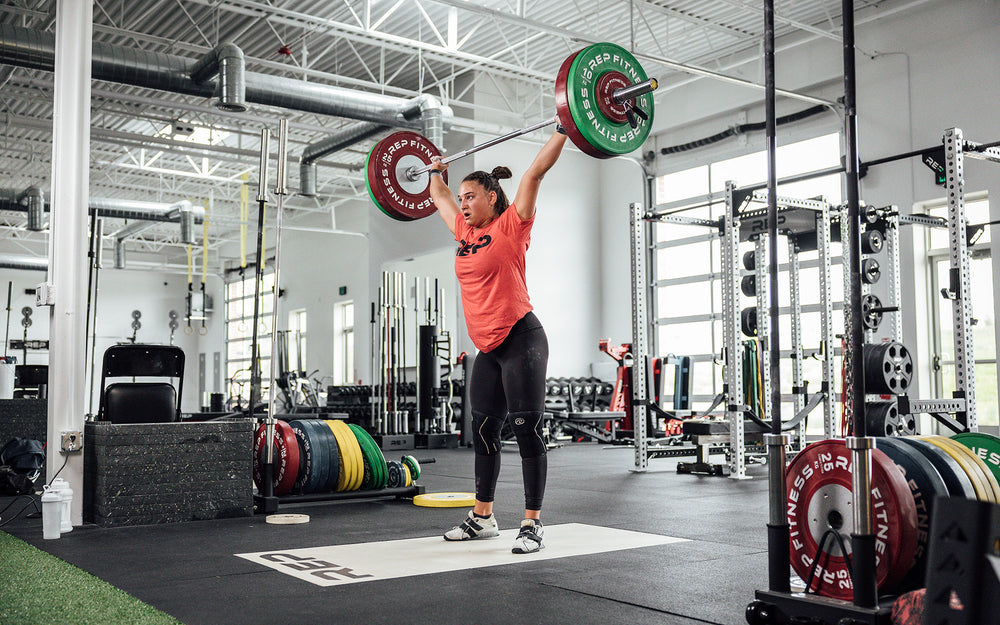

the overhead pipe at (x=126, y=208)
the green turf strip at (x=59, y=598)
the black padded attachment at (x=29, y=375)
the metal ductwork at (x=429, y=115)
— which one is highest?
the metal ductwork at (x=429, y=115)

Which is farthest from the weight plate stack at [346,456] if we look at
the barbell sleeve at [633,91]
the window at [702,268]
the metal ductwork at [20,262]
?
the metal ductwork at [20,262]

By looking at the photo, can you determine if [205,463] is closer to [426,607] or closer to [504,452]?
[426,607]

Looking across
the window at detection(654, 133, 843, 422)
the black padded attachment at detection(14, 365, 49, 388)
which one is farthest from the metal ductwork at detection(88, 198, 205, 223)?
the window at detection(654, 133, 843, 422)

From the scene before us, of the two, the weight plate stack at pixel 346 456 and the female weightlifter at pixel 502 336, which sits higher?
the female weightlifter at pixel 502 336

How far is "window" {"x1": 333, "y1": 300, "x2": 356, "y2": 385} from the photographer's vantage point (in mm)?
16422

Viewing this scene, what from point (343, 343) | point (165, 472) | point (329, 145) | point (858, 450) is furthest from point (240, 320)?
point (858, 450)

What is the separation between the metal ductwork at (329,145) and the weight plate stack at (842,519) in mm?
8287

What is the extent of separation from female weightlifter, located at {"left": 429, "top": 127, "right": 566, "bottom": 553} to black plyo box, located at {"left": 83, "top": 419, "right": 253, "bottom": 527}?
1.27 metres

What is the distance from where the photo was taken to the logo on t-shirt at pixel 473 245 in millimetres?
2875

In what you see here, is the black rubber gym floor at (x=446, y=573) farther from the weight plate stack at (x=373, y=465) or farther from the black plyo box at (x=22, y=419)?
the black plyo box at (x=22, y=419)

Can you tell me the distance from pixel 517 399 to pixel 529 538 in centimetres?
44

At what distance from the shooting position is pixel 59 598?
216cm

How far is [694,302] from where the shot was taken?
1174 centimetres

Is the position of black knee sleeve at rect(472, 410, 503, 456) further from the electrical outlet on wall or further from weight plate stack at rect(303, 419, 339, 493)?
the electrical outlet on wall
